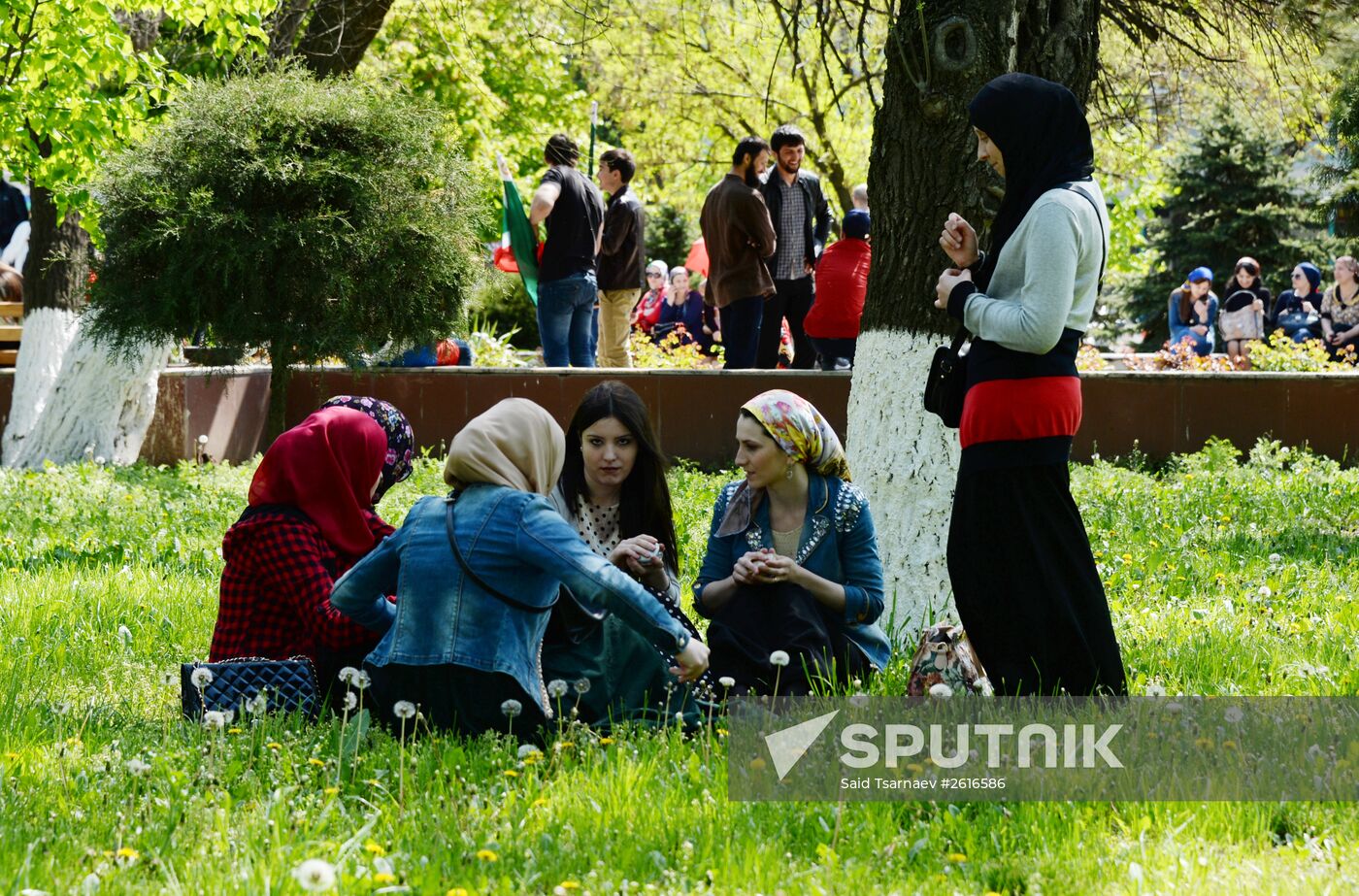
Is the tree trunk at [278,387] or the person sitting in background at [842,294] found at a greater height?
the person sitting in background at [842,294]

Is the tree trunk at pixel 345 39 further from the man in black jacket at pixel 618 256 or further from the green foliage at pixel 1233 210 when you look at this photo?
the green foliage at pixel 1233 210

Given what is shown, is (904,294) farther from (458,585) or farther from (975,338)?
(458,585)

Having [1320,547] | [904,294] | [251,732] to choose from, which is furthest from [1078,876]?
[1320,547]

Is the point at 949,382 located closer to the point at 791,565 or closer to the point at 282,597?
the point at 791,565

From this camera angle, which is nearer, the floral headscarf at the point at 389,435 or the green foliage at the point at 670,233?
the floral headscarf at the point at 389,435

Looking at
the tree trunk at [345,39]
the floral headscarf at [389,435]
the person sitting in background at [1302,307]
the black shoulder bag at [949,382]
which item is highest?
the tree trunk at [345,39]

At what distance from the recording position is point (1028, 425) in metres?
4.29

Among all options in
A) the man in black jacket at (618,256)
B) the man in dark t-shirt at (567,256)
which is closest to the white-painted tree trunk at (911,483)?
the man in dark t-shirt at (567,256)

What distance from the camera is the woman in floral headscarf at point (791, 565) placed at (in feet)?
15.8

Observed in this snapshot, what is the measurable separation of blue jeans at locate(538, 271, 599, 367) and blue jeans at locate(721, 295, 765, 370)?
1.13 meters

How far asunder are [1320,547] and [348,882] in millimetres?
Answer: 6120

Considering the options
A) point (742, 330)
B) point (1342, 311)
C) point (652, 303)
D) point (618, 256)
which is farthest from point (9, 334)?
point (1342, 311)

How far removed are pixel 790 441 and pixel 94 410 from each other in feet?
27.4

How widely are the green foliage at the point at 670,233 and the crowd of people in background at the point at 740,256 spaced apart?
1968 centimetres
